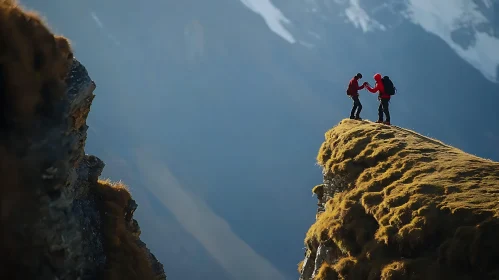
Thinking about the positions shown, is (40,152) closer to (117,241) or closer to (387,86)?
(117,241)

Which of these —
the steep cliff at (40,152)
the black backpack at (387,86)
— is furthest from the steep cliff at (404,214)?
the steep cliff at (40,152)

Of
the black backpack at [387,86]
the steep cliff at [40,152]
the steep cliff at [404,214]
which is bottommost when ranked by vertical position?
the steep cliff at [40,152]

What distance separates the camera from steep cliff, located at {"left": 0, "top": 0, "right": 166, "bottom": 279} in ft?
44.1

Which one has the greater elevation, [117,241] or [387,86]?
[387,86]

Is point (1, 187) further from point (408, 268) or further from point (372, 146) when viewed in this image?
point (372, 146)

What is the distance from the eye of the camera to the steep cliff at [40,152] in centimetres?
1345

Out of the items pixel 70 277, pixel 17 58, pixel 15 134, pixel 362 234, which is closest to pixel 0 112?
pixel 15 134

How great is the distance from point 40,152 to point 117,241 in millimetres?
7745

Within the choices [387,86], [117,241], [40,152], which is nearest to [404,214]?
[117,241]

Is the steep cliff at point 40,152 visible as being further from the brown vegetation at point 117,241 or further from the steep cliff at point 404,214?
the steep cliff at point 404,214

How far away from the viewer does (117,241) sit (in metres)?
20.7

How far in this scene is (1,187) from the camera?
1294 centimetres

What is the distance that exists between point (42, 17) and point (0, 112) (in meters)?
4.76

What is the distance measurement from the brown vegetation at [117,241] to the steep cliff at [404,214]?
857 cm
